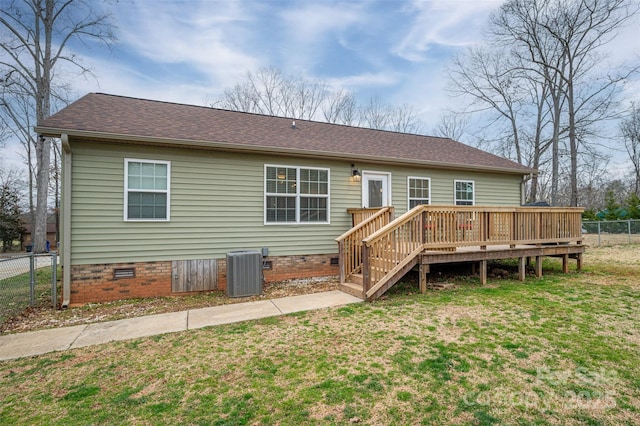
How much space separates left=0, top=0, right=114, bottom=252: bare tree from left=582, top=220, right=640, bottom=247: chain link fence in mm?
25287

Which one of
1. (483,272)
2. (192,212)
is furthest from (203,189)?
(483,272)

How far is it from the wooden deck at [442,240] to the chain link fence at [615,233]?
369 inches

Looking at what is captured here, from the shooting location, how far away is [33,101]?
17.0 meters

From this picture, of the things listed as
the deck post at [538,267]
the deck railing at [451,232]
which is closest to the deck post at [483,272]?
the deck railing at [451,232]

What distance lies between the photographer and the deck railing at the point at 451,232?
573cm

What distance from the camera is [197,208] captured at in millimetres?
6770

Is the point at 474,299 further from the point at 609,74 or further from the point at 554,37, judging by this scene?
the point at 609,74

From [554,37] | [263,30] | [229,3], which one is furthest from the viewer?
[554,37]

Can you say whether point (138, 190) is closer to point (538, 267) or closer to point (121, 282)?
point (121, 282)

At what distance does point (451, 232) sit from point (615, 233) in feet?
54.7

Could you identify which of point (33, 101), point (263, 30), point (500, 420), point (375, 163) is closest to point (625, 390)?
point (500, 420)

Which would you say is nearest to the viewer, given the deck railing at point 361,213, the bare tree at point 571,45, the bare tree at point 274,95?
the deck railing at point 361,213

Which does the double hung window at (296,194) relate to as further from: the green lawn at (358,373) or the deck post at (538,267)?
the deck post at (538,267)

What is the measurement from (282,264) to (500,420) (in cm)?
567
